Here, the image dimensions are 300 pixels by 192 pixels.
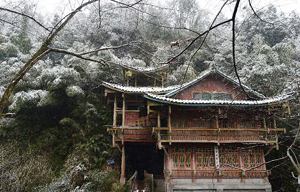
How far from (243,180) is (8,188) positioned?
1080 centimetres

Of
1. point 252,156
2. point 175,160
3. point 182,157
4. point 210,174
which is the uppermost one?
Answer: point 252,156

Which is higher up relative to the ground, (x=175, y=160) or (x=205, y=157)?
(x=205, y=157)

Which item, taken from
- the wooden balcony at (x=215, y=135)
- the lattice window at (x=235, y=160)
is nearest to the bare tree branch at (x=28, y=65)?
the wooden balcony at (x=215, y=135)

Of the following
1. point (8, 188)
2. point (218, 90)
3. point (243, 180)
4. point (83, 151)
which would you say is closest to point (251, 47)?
point (218, 90)

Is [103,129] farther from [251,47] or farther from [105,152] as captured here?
[251,47]

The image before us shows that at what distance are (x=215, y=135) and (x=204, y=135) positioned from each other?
557 millimetres

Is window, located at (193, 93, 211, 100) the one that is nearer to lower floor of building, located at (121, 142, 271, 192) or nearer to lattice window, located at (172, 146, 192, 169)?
lower floor of building, located at (121, 142, 271, 192)

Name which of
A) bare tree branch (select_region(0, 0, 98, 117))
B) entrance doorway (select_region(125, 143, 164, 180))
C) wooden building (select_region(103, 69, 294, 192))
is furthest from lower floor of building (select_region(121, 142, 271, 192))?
bare tree branch (select_region(0, 0, 98, 117))

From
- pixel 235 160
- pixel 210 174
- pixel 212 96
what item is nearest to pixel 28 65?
pixel 210 174

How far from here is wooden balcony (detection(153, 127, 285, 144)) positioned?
1141cm

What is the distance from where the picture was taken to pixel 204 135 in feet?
37.9

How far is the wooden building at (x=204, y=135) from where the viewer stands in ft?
37.4

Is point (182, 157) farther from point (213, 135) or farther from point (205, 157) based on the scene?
point (213, 135)

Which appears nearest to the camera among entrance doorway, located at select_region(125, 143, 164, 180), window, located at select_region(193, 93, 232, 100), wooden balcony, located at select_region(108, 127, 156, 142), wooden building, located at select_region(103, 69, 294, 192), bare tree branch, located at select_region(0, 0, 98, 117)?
bare tree branch, located at select_region(0, 0, 98, 117)
